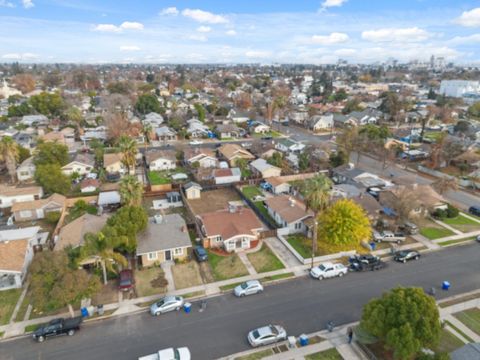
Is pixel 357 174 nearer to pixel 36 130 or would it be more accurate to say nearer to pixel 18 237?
pixel 18 237

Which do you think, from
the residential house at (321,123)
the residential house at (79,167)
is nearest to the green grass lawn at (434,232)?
the residential house at (79,167)

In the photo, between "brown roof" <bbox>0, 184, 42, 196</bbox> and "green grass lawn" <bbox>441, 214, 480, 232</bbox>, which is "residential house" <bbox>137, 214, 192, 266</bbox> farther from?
"green grass lawn" <bbox>441, 214, 480, 232</bbox>

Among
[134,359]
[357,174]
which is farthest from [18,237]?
[357,174]

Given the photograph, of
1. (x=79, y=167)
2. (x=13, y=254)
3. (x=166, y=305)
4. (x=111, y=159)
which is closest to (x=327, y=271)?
(x=166, y=305)

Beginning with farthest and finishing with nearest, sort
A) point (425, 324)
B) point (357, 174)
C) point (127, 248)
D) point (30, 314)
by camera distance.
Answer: point (357, 174), point (127, 248), point (30, 314), point (425, 324)

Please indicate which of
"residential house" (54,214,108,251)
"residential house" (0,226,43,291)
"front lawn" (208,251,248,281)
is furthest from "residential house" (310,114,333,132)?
"residential house" (0,226,43,291)

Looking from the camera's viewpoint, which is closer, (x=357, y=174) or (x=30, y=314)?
(x=30, y=314)

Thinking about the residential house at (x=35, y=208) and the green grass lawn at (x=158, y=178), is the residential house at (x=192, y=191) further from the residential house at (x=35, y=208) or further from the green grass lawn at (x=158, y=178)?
the residential house at (x=35, y=208)
